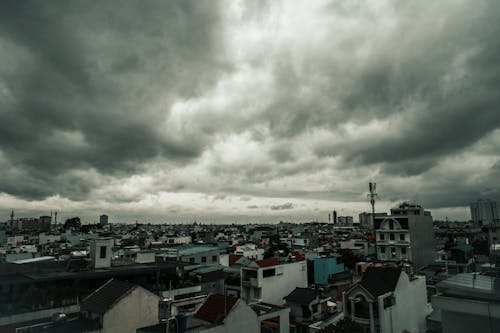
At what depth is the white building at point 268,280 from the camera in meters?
51.3

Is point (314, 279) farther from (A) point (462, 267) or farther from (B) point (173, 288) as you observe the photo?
(B) point (173, 288)

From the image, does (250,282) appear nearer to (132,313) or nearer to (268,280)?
(268,280)

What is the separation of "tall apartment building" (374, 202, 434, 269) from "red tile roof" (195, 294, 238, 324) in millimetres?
58340

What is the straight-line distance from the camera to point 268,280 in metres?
52.8

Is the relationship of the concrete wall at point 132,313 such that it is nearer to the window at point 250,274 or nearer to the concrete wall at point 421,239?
the window at point 250,274

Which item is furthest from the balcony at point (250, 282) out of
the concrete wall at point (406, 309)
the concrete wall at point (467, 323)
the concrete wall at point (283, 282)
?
the concrete wall at point (467, 323)

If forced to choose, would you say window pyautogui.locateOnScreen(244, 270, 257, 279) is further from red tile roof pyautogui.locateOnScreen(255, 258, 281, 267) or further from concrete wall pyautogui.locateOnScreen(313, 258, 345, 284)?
concrete wall pyautogui.locateOnScreen(313, 258, 345, 284)

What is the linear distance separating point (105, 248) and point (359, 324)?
3657 cm

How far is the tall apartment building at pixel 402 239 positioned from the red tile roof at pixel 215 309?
58.3 metres

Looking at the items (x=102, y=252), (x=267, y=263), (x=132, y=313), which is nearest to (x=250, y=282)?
(x=267, y=263)

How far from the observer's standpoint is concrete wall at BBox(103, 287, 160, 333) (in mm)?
29703

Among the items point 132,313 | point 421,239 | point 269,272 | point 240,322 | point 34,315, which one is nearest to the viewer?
point 240,322

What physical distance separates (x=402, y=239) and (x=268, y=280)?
3941 centimetres

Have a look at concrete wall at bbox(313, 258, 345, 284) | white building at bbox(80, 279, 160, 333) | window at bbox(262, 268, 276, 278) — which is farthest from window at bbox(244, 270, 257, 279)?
concrete wall at bbox(313, 258, 345, 284)
